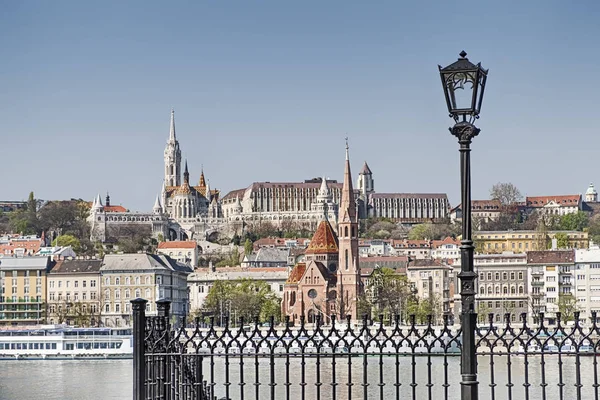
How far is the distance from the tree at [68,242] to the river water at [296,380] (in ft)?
267

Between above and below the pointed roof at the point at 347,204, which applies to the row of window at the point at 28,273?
below

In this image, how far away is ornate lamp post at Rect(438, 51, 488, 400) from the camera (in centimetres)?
1119

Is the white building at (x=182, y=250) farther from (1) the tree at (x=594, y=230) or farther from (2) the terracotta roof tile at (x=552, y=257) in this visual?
(2) the terracotta roof tile at (x=552, y=257)

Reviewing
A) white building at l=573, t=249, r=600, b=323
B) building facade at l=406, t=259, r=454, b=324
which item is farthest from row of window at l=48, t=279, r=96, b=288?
white building at l=573, t=249, r=600, b=323

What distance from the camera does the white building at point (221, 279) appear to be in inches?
5226

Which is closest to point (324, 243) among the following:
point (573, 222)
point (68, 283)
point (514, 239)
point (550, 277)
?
point (550, 277)

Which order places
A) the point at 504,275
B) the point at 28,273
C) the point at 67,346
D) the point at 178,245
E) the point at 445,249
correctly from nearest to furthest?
the point at 67,346 < the point at 504,275 < the point at 28,273 < the point at 445,249 < the point at 178,245

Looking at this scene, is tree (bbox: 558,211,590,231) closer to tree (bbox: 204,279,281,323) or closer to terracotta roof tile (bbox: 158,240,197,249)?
terracotta roof tile (bbox: 158,240,197,249)

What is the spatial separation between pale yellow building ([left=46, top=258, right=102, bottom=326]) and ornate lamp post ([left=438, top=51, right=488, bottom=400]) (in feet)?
350

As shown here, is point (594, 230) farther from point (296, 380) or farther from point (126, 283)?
point (296, 380)

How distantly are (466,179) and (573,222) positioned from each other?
15803 cm

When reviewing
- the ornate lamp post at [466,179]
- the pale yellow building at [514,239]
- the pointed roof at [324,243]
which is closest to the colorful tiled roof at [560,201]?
the pale yellow building at [514,239]

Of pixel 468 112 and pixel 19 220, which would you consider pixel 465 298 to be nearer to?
pixel 468 112

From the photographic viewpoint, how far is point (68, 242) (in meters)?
160
